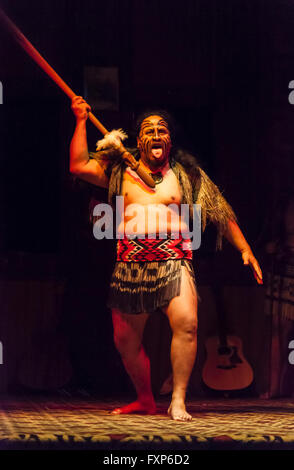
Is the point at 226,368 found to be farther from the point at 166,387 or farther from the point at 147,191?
the point at 147,191

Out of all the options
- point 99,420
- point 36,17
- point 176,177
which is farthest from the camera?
point 36,17

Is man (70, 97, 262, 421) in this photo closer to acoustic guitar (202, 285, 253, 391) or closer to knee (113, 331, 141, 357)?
A: knee (113, 331, 141, 357)

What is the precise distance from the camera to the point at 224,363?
5434mm

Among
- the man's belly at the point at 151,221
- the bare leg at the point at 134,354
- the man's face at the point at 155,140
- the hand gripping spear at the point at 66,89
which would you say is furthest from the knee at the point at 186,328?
the man's face at the point at 155,140

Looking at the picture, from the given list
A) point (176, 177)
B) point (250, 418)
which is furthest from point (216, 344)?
point (176, 177)

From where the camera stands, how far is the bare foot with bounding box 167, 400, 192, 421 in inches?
171

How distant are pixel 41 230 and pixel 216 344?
136cm

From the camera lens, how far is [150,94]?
557 cm

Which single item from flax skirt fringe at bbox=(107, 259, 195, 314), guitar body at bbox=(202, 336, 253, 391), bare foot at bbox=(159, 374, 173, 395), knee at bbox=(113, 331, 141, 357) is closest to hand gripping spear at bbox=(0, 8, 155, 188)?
flax skirt fringe at bbox=(107, 259, 195, 314)

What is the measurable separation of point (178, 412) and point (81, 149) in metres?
1.47

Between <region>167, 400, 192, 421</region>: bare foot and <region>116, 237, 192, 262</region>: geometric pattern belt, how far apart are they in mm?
773

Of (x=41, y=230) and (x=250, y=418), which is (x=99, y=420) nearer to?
(x=250, y=418)

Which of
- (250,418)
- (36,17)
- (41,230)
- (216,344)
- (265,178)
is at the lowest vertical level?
(250,418)

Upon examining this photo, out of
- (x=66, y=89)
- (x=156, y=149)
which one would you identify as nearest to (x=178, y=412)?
(x=156, y=149)
